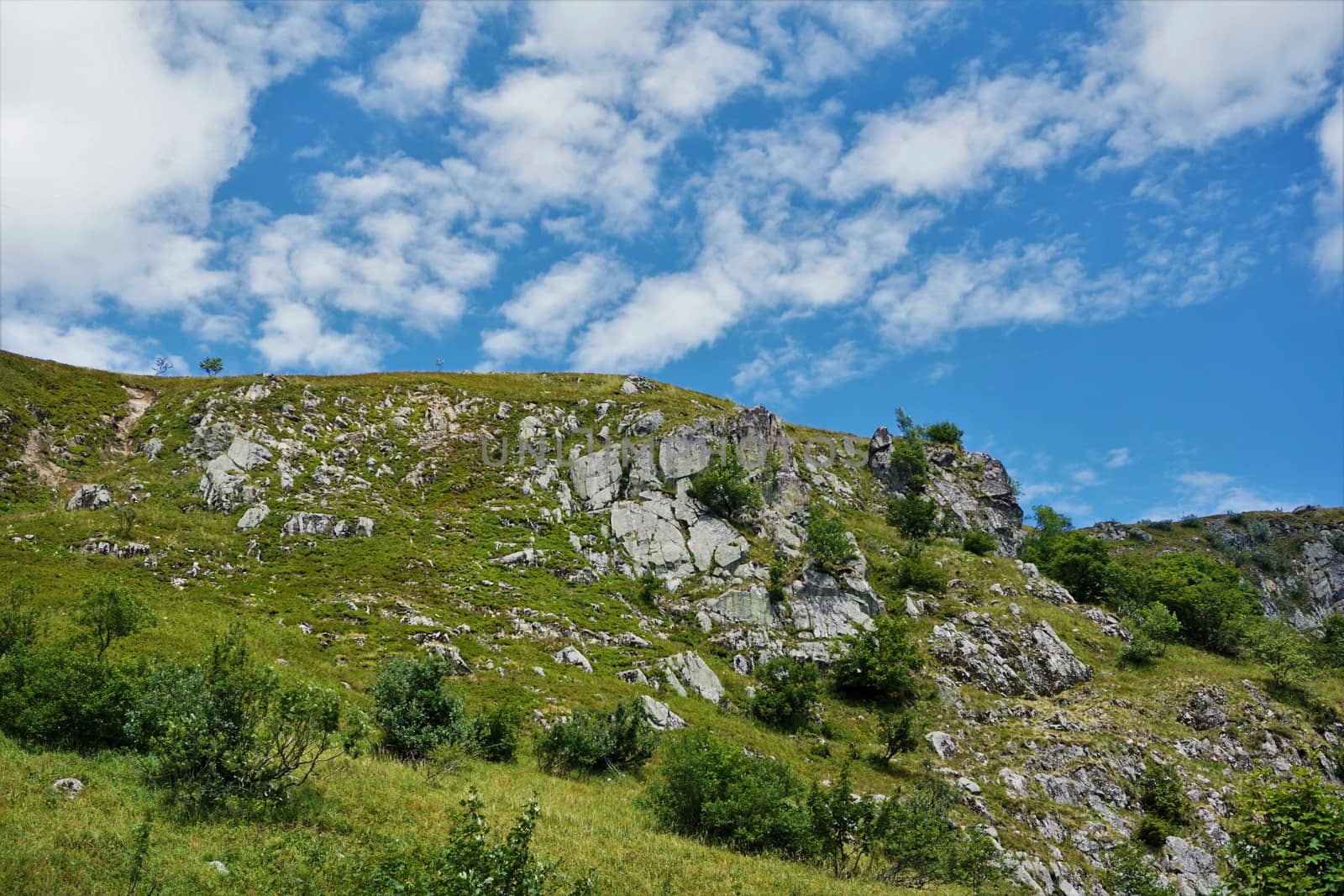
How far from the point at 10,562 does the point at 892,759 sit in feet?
189

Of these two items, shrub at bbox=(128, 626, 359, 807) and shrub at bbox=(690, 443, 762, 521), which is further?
shrub at bbox=(690, 443, 762, 521)

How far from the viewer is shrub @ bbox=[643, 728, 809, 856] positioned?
23.3 metres

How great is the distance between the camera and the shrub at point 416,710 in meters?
28.6

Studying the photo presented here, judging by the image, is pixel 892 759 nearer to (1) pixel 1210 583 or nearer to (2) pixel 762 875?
(2) pixel 762 875

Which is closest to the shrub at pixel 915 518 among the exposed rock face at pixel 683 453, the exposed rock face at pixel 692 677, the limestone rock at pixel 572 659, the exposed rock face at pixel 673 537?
the exposed rock face at pixel 683 453

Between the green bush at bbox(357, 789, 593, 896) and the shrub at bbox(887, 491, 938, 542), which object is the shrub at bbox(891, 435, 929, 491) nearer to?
the shrub at bbox(887, 491, 938, 542)

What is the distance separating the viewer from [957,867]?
1019 inches

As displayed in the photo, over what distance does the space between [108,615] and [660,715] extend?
1173 inches

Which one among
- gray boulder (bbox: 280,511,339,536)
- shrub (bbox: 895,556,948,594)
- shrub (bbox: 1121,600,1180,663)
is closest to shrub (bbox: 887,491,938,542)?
shrub (bbox: 895,556,948,594)

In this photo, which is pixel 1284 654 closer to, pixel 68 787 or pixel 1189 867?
pixel 1189 867

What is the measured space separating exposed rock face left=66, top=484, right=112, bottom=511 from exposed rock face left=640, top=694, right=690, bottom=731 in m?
47.0

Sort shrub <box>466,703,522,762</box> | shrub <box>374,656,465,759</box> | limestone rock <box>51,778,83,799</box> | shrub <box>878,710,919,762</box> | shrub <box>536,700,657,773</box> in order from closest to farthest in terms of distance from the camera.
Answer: limestone rock <box>51,778,83,799</box> → shrub <box>374,656,465,759</box> → shrub <box>466,703,522,762</box> → shrub <box>536,700,657,773</box> → shrub <box>878,710,919,762</box>

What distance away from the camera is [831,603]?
59.6 meters

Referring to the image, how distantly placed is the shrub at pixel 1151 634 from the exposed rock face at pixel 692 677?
3890 centimetres
